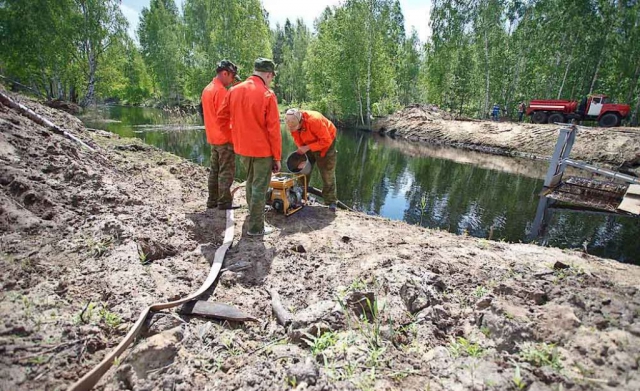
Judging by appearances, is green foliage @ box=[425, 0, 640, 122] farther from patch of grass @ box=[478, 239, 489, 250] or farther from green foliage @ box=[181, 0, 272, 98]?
patch of grass @ box=[478, 239, 489, 250]

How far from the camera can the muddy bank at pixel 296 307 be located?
192cm

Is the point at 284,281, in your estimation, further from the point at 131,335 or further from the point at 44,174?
the point at 44,174

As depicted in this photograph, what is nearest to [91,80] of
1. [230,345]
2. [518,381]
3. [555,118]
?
[230,345]

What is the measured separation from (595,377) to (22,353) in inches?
129

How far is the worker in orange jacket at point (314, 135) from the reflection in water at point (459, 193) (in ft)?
9.30

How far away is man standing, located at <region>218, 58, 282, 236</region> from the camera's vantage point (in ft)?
13.3

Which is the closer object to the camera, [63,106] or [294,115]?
[294,115]

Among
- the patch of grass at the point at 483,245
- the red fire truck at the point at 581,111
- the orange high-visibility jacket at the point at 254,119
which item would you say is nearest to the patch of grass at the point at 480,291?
the patch of grass at the point at 483,245

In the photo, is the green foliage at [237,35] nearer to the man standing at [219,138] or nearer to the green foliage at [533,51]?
the green foliage at [533,51]

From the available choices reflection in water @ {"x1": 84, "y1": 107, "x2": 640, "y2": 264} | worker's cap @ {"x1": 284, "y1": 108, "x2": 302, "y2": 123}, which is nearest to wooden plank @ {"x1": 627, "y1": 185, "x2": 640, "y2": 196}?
reflection in water @ {"x1": 84, "y1": 107, "x2": 640, "y2": 264}

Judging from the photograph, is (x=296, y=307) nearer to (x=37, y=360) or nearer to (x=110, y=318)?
(x=110, y=318)

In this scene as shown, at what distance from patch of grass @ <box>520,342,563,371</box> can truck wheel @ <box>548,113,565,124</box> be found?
25.2 meters

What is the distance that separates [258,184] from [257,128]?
2.56 feet

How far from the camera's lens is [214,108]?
4.89m
